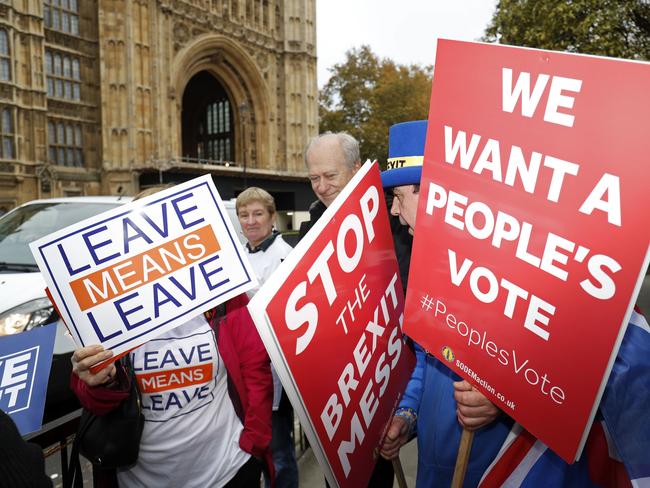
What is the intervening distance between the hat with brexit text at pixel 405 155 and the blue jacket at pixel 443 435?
0.61m

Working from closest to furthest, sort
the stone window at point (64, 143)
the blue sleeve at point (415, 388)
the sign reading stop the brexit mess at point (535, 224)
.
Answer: the sign reading stop the brexit mess at point (535, 224) → the blue sleeve at point (415, 388) → the stone window at point (64, 143)

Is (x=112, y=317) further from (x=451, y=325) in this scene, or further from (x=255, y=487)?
(x=451, y=325)

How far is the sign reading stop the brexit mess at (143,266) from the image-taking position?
1530mm

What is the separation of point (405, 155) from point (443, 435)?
3.17 feet

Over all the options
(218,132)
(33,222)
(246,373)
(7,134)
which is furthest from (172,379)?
(218,132)

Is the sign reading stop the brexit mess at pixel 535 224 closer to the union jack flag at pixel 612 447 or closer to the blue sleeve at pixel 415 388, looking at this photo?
the union jack flag at pixel 612 447

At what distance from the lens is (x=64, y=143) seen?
73.6 ft

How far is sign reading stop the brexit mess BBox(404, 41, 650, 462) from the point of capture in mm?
876

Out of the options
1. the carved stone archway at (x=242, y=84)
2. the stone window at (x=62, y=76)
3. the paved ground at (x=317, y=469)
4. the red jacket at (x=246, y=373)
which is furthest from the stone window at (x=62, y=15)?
the red jacket at (x=246, y=373)

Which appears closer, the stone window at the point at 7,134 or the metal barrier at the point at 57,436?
the metal barrier at the point at 57,436

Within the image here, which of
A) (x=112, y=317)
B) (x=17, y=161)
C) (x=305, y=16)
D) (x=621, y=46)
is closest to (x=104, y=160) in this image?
(x=17, y=161)

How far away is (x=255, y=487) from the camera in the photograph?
1.82 m

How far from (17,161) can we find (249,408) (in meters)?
22.6

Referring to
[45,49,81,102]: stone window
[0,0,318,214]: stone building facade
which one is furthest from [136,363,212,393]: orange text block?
[45,49,81,102]: stone window
